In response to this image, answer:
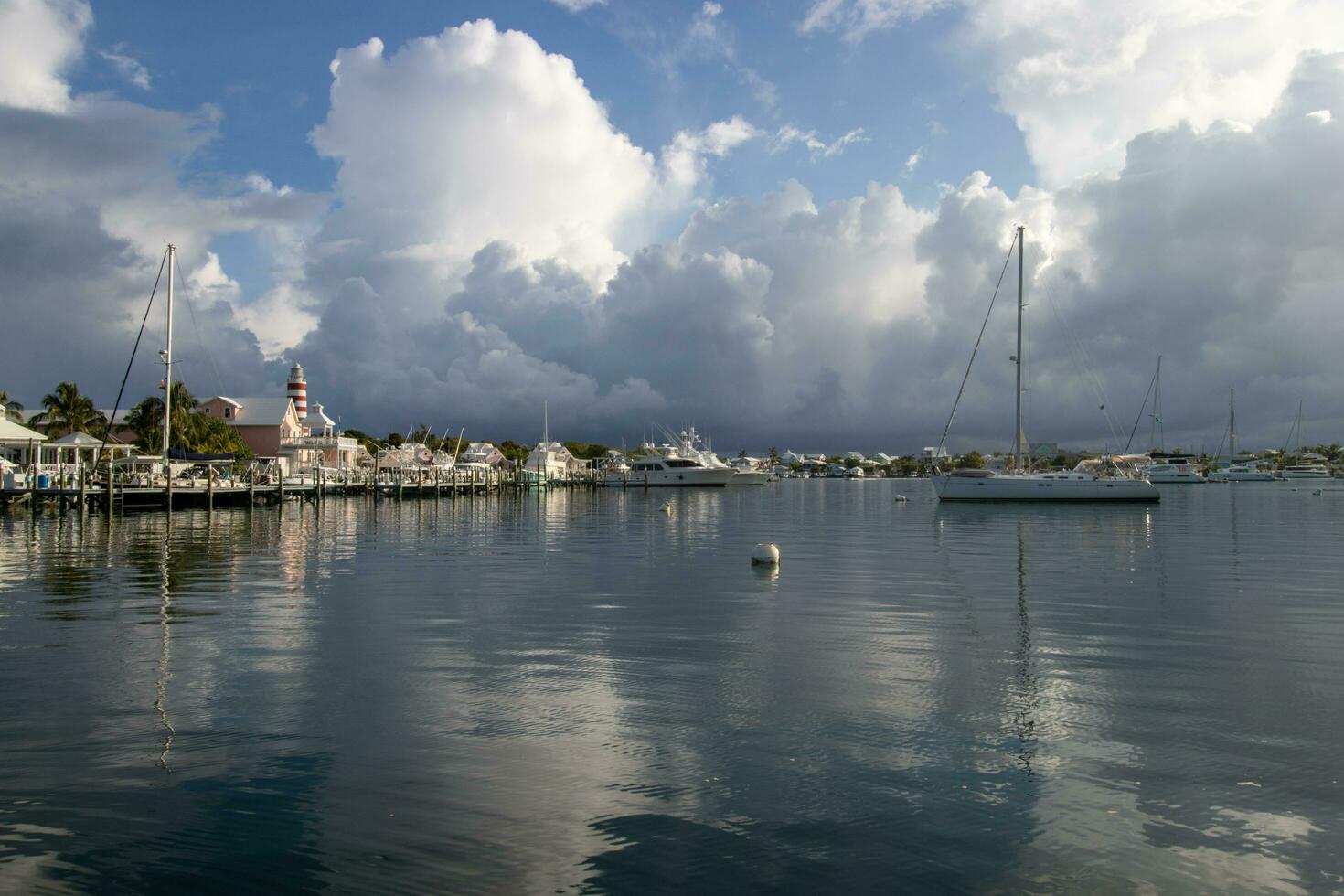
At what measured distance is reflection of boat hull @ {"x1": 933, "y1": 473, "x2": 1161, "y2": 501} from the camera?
65312 millimetres

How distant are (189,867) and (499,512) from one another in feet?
197

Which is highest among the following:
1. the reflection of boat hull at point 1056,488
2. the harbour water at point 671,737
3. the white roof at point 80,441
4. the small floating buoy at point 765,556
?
the white roof at point 80,441

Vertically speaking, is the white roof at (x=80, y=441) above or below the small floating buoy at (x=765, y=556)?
above

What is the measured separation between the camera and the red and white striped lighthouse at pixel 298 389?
116 meters

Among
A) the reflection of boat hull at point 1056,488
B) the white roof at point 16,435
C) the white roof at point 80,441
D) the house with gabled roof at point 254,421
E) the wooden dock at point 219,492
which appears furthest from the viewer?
the house with gabled roof at point 254,421

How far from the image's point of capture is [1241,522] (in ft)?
161

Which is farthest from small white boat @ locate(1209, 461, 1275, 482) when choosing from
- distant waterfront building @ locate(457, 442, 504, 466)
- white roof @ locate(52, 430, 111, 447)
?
white roof @ locate(52, 430, 111, 447)

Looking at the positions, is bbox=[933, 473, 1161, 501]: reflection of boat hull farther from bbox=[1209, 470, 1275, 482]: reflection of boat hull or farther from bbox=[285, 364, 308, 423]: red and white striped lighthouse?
bbox=[1209, 470, 1275, 482]: reflection of boat hull

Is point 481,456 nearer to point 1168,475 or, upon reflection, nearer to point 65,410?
point 65,410

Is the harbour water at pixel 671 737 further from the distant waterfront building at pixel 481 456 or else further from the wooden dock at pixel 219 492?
the distant waterfront building at pixel 481 456

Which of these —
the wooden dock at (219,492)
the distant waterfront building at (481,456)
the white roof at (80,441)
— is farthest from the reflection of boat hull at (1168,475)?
the white roof at (80,441)

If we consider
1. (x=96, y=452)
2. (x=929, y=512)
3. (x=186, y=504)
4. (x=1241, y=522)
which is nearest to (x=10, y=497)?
(x=186, y=504)

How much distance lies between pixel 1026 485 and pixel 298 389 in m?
88.5

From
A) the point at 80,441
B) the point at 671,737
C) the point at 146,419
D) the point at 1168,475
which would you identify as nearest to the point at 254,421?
the point at 146,419
